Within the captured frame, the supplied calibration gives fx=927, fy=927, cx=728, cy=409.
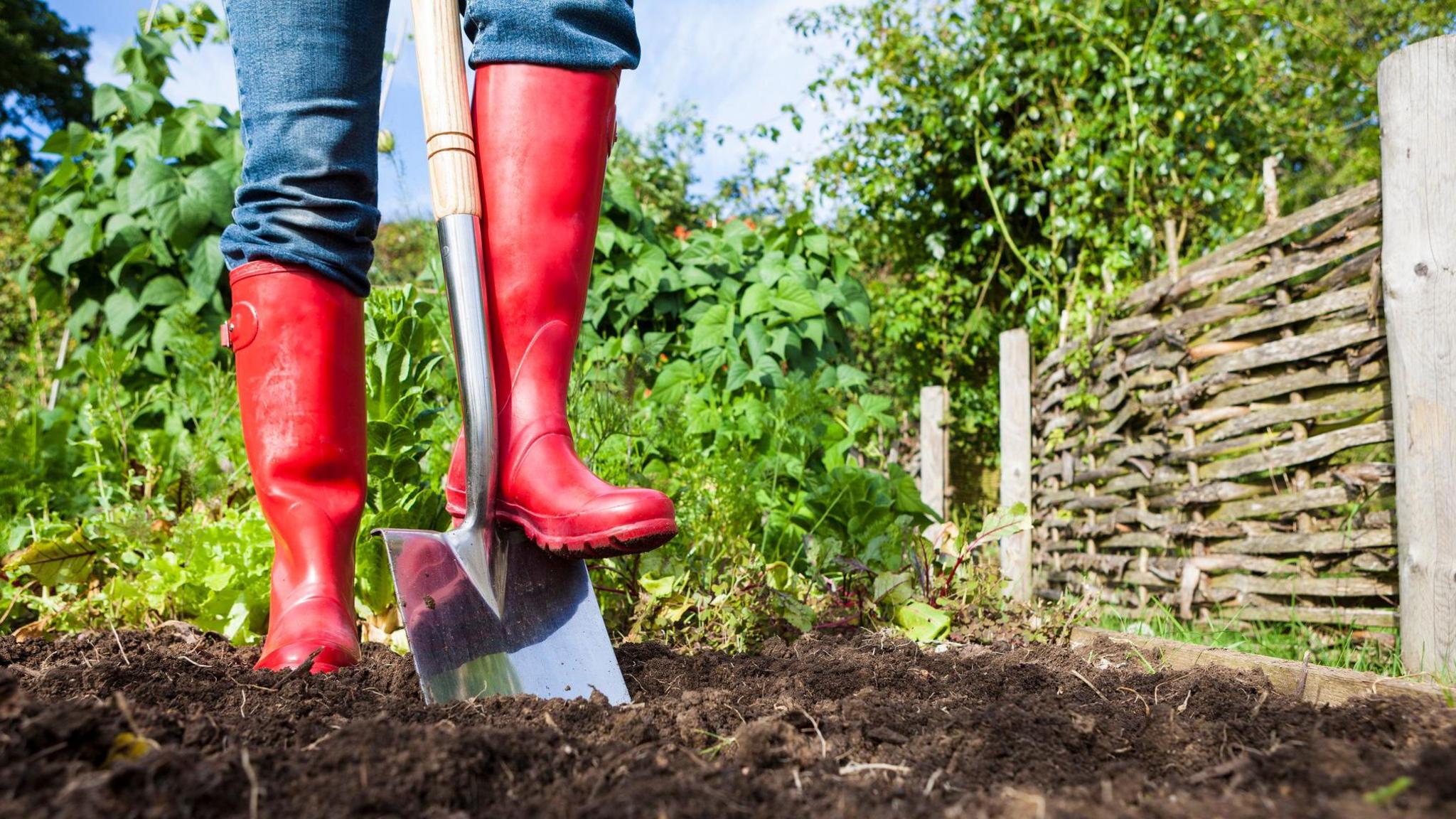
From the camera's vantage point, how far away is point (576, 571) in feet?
4.79

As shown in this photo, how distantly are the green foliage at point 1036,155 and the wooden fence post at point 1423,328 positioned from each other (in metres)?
2.42

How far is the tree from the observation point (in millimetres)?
18859

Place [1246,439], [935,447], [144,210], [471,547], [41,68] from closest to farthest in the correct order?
[471,547]
[1246,439]
[144,210]
[935,447]
[41,68]

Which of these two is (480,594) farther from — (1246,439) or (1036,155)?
(1036,155)

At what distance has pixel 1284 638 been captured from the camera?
2867 mm

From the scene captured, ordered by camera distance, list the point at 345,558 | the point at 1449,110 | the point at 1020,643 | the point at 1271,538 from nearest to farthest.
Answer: the point at 345,558 < the point at 1020,643 < the point at 1449,110 < the point at 1271,538

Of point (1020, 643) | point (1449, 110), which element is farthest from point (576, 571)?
point (1449, 110)

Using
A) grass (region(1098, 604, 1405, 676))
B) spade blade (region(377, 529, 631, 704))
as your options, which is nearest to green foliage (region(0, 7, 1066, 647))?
spade blade (region(377, 529, 631, 704))

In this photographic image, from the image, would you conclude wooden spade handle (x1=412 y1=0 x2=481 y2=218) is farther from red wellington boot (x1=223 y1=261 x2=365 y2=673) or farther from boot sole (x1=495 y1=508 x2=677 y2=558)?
boot sole (x1=495 y1=508 x2=677 y2=558)

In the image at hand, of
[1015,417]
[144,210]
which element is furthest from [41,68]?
[1015,417]

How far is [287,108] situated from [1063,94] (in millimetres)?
4774

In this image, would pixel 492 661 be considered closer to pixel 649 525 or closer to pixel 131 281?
pixel 649 525

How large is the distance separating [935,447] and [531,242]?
3.98m

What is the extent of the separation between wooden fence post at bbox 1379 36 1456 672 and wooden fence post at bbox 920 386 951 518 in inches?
111
